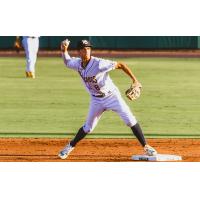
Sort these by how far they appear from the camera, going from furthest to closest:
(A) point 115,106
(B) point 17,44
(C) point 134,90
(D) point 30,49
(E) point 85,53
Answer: (B) point 17,44 < (D) point 30,49 < (A) point 115,106 < (C) point 134,90 < (E) point 85,53

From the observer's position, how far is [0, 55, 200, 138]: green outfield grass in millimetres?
14984

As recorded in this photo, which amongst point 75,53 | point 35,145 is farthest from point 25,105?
point 75,53

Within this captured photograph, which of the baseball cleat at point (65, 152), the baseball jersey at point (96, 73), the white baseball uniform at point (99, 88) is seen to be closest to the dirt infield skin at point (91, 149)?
the baseball cleat at point (65, 152)

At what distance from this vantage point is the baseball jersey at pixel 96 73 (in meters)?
10.6

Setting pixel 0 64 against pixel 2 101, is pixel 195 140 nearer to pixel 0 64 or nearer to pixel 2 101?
pixel 2 101

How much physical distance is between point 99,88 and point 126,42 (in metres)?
30.6

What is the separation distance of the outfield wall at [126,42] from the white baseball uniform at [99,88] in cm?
2990

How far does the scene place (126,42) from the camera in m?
41.2

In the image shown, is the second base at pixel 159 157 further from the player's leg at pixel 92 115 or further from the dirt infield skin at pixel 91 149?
the player's leg at pixel 92 115

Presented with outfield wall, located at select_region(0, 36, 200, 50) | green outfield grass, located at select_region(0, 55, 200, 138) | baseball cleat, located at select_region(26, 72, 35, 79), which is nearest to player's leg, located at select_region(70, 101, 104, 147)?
green outfield grass, located at select_region(0, 55, 200, 138)

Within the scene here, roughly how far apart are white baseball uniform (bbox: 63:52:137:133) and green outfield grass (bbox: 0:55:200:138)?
321 centimetres

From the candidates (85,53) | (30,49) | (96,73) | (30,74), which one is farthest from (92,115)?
(30,74)

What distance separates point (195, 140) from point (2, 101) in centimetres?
723

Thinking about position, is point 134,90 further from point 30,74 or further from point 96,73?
point 30,74
